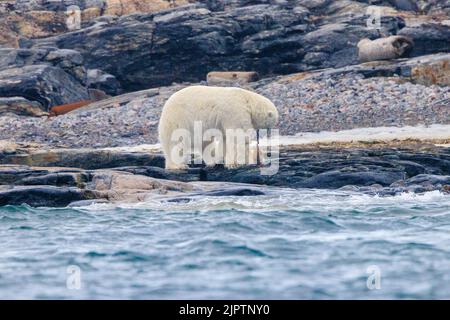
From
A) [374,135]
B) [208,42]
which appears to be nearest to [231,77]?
[208,42]

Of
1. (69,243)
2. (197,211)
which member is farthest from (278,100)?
(69,243)

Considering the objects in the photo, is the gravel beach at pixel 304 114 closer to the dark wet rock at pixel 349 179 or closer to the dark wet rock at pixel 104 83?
the dark wet rock at pixel 104 83

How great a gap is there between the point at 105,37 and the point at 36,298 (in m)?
30.6

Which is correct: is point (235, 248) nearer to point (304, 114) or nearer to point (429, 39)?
point (304, 114)

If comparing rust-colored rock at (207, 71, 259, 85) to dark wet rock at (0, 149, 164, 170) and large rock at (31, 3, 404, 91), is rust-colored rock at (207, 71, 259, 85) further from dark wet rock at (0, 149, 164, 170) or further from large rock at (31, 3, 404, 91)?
dark wet rock at (0, 149, 164, 170)

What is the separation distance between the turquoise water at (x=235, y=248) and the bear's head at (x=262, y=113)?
342 cm

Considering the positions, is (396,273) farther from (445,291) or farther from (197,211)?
(197,211)

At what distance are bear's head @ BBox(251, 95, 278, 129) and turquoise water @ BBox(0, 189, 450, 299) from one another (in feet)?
11.2

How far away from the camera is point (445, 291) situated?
952 cm

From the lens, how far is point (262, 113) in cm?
1969

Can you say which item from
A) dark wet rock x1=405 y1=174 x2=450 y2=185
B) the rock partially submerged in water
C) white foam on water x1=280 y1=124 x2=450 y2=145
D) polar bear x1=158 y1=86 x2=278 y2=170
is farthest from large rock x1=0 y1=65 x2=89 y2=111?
dark wet rock x1=405 y1=174 x2=450 y2=185

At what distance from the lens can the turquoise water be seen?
32.3 ft

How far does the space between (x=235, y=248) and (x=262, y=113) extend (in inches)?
315

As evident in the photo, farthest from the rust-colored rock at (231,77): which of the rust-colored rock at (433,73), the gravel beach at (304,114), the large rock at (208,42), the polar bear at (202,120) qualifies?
the polar bear at (202,120)
